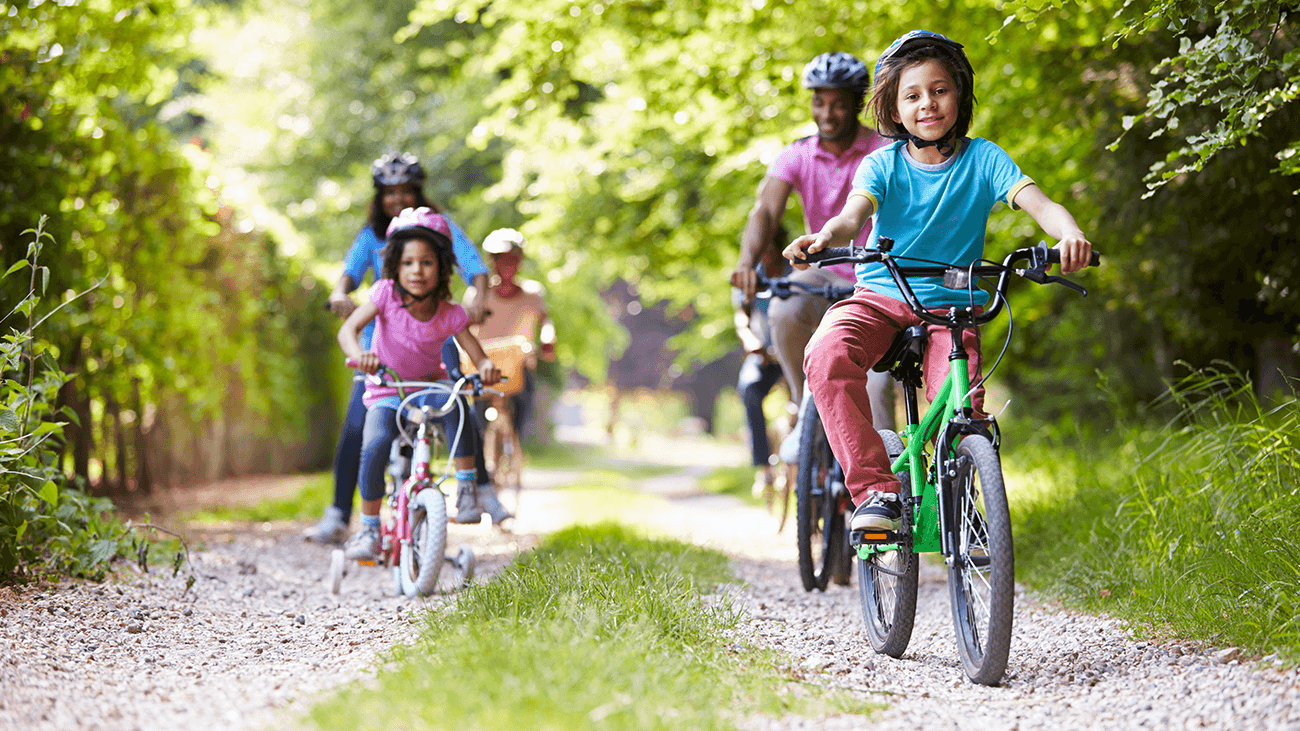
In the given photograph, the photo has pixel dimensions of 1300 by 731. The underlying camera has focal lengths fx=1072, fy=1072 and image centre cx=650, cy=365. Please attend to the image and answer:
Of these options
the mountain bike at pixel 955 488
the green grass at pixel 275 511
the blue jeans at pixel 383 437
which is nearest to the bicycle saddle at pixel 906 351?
the mountain bike at pixel 955 488

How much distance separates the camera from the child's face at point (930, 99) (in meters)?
3.29

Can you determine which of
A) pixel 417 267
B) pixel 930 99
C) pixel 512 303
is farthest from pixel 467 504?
pixel 512 303

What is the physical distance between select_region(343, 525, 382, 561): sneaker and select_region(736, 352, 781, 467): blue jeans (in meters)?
2.44

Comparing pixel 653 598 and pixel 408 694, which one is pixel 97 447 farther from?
pixel 408 694

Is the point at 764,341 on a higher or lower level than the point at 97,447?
higher

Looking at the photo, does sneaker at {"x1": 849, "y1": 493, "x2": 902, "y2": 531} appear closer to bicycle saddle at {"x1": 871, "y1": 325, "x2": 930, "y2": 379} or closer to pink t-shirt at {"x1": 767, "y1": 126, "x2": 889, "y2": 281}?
bicycle saddle at {"x1": 871, "y1": 325, "x2": 930, "y2": 379}

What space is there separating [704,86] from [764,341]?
2360 mm

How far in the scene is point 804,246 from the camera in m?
3.03

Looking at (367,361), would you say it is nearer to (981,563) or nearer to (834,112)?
(834,112)

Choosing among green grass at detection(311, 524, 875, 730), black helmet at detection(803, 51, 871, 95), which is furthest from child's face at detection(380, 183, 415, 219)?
green grass at detection(311, 524, 875, 730)

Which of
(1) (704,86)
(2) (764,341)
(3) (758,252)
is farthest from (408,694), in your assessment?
(1) (704,86)

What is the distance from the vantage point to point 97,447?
7773 millimetres

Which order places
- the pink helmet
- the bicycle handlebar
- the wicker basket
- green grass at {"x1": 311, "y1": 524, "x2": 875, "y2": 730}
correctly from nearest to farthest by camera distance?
green grass at {"x1": 311, "y1": 524, "x2": 875, "y2": 730} < the bicycle handlebar < the pink helmet < the wicker basket

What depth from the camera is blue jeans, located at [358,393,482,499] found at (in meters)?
4.77
